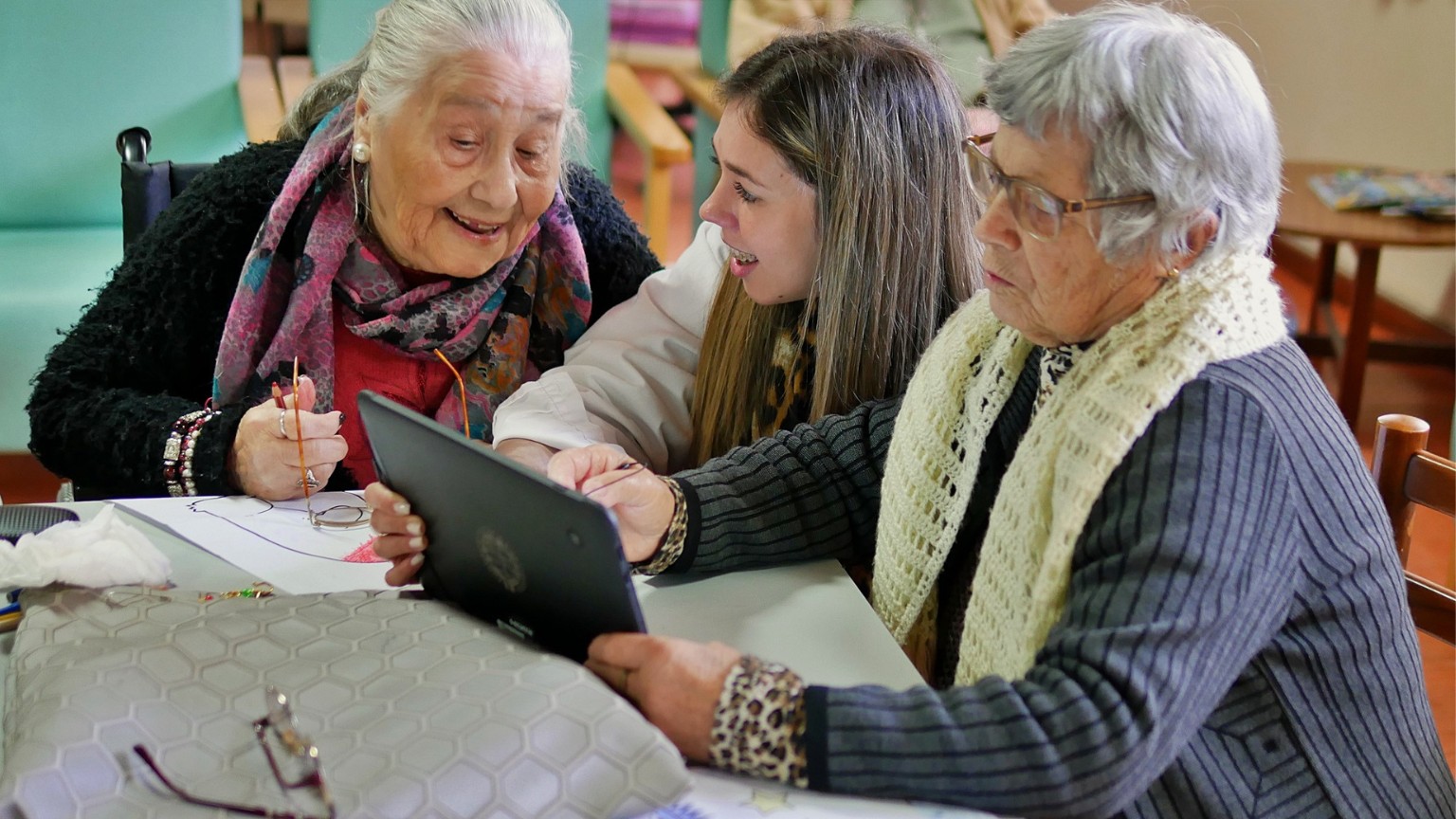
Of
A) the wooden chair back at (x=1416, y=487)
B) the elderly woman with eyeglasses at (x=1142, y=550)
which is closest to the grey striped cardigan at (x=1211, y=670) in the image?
the elderly woman with eyeglasses at (x=1142, y=550)

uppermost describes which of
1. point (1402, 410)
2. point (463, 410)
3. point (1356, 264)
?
point (463, 410)

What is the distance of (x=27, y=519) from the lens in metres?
1.25

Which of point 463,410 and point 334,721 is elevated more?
point 334,721

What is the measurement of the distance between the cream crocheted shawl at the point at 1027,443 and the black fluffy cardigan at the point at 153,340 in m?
0.81

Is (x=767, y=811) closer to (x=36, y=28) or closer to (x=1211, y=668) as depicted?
(x=1211, y=668)

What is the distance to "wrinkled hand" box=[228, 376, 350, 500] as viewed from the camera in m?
1.48

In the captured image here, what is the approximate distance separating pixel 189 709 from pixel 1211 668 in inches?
28.5

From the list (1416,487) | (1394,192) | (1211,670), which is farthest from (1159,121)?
(1394,192)

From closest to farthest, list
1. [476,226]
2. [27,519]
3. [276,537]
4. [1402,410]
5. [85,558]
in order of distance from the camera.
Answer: [85,558], [27,519], [276,537], [476,226], [1402,410]

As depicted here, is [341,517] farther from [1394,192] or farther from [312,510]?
[1394,192]

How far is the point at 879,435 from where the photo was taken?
1488 mm

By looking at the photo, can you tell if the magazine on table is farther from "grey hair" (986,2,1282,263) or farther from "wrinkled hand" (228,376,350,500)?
"wrinkled hand" (228,376,350,500)

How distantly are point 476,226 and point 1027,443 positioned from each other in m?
0.90

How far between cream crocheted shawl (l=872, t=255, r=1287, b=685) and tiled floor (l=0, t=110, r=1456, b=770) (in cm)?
110
